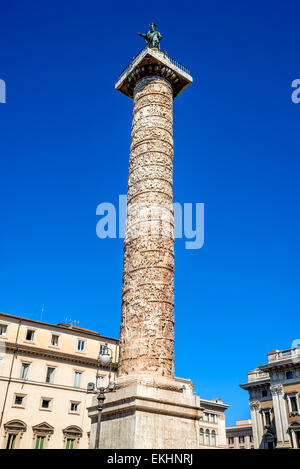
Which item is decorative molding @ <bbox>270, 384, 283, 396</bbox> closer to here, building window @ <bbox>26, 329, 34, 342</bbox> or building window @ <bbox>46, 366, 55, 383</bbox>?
building window @ <bbox>46, 366, 55, 383</bbox>

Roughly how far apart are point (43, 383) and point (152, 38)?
60.5ft

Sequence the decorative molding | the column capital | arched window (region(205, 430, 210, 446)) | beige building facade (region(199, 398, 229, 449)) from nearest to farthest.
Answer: the column capital → the decorative molding → arched window (region(205, 430, 210, 446)) → beige building facade (region(199, 398, 229, 449))

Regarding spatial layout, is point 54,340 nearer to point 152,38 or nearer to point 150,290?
point 150,290

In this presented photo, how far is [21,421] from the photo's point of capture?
2167 centimetres

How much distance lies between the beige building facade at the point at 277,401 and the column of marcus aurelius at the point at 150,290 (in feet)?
70.0

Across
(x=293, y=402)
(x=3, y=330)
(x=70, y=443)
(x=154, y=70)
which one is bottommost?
(x=70, y=443)

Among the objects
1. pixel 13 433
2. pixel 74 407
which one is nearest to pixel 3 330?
→ pixel 13 433

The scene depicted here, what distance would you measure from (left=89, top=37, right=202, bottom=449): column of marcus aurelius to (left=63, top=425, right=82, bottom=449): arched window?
15.6 meters

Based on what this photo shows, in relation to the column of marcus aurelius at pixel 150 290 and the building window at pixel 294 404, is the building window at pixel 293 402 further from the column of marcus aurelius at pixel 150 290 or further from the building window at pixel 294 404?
the column of marcus aurelius at pixel 150 290

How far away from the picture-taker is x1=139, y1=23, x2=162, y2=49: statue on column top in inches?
528

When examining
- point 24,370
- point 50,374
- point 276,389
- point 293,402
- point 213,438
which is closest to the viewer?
point 24,370

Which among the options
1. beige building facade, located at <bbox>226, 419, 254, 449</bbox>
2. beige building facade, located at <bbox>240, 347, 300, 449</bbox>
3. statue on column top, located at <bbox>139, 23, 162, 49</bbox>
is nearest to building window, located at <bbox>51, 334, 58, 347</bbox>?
beige building facade, located at <bbox>240, 347, 300, 449</bbox>

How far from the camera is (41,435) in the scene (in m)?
22.2

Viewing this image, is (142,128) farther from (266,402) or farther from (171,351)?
(266,402)
